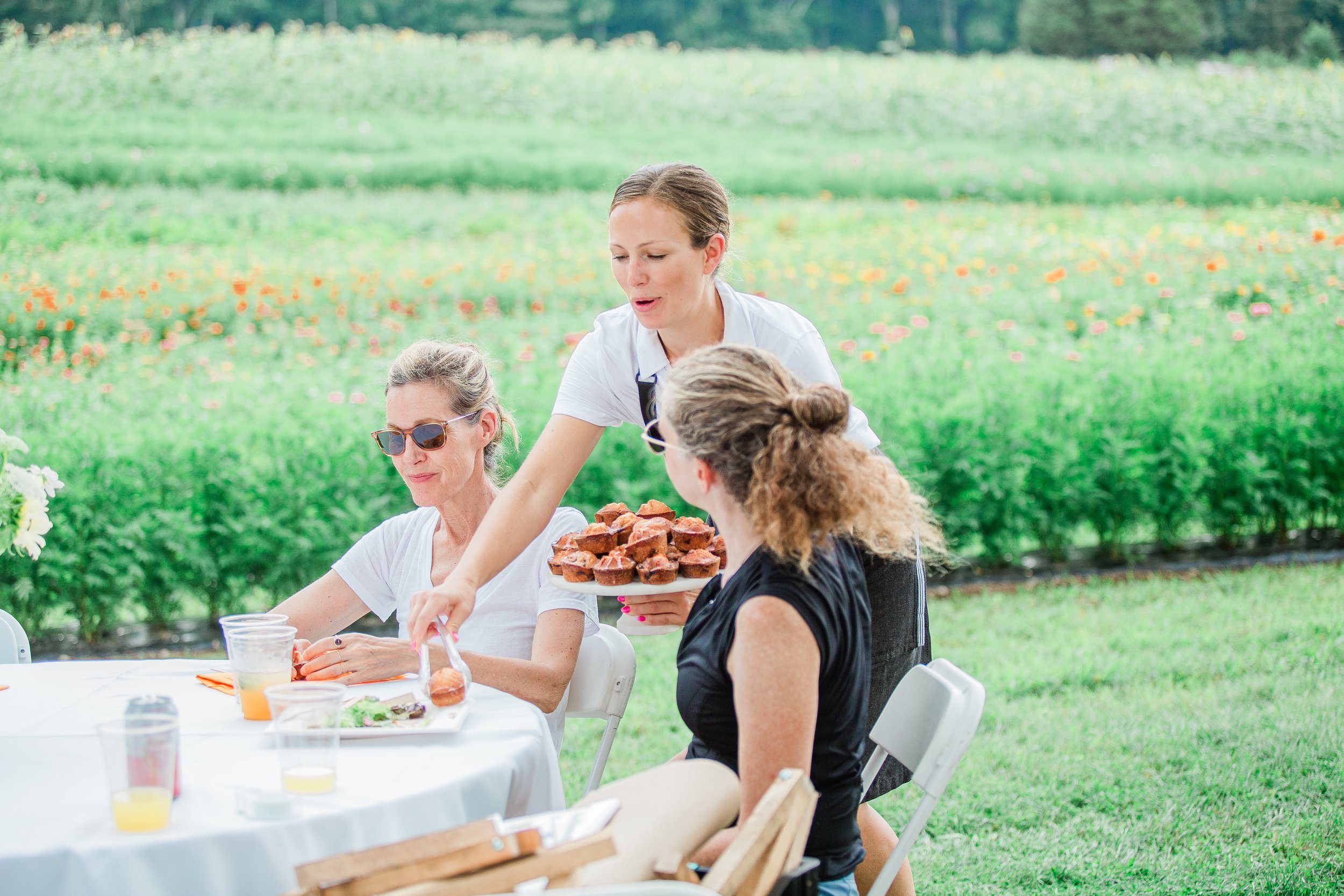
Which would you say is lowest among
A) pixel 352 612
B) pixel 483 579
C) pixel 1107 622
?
pixel 1107 622

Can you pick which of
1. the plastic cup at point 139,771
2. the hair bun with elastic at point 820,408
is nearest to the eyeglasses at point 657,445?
the hair bun with elastic at point 820,408

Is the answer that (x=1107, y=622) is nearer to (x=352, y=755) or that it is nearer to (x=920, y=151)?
(x=352, y=755)

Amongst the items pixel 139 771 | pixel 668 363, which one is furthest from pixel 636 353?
pixel 139 771

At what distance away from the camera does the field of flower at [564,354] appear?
16.8 ft

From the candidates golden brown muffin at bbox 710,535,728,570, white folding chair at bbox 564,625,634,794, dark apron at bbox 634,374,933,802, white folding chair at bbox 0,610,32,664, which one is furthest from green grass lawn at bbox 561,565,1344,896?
white folding chair at bbox 0,610,32,664

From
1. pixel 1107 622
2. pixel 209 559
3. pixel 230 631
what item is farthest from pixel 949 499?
pixel 230 631

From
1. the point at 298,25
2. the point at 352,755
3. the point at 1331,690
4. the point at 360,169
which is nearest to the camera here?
the point at 352,755

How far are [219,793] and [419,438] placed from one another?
108 centimetres

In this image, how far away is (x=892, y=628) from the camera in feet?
7.80

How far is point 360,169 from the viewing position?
41.2ft

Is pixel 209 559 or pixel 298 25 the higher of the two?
pixel 298 25

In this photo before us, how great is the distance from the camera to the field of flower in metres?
5.11

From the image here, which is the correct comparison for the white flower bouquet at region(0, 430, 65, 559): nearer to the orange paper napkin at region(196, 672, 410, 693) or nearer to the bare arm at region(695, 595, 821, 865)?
the orange paper napkin at region(196, 672, 410, 693)

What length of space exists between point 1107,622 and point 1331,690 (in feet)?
3.33
